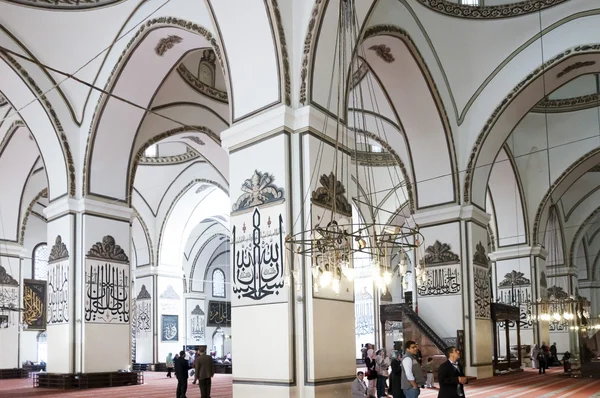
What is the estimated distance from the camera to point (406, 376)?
5.84 meters

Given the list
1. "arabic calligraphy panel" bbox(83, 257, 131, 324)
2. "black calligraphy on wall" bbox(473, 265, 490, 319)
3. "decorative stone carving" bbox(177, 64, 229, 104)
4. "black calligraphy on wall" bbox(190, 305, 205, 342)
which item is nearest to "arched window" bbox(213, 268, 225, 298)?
"black calligraphy on wall" bbox(190, 305, 205, 342)

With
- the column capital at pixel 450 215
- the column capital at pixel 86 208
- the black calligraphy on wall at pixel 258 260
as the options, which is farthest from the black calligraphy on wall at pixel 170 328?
the black calligraphy on wall at pixel 258 260

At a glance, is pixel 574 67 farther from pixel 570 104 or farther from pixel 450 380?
pixel 450 380

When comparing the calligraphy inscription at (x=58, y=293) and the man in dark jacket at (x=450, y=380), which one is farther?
the calligraphy inscription at (x=58, y=293)

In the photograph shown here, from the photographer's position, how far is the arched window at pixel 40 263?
20.4 m

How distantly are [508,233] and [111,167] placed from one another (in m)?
9.15

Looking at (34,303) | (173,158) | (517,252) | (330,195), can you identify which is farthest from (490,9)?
(34,303)

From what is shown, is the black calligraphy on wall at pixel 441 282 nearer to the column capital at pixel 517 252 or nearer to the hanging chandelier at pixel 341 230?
the hanging chandelier at pixel 341 230

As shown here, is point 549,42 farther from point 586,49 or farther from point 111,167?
point 111,167

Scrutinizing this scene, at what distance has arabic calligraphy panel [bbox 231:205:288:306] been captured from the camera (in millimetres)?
6832

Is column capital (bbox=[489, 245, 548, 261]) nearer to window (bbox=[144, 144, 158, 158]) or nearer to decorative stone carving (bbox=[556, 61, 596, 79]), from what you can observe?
decorative stone carving (bbox=[556, 61, 596, 79])

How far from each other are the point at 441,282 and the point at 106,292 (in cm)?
567

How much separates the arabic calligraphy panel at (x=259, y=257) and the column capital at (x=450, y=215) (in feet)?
16.2

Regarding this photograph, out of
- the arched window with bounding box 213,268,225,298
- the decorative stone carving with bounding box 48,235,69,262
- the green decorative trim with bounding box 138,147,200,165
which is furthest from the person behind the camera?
the arched window with bounding box 213,268,225,298
